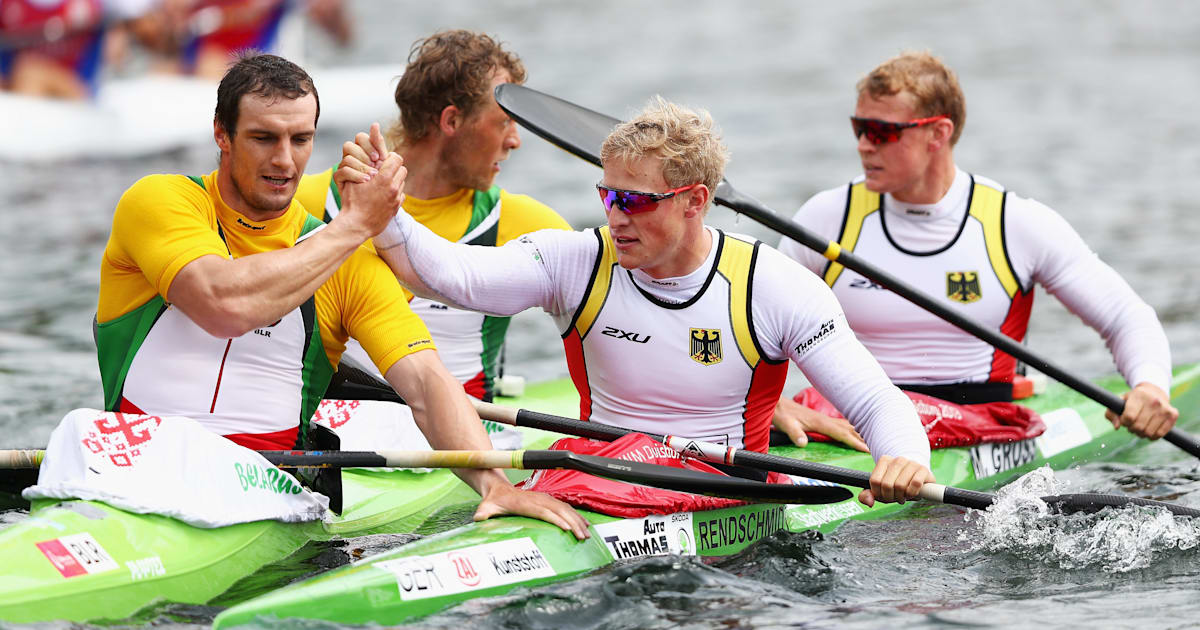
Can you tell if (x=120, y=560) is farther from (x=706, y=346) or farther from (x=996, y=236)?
(x=996, y=236)

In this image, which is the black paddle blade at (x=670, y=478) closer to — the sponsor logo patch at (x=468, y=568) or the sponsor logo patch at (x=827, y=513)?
the sponsor logo patch at (x=468, y=568)

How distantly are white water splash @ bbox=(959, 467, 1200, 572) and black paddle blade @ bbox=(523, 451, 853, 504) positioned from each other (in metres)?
0.84

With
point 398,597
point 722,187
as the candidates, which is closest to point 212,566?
point 398,597

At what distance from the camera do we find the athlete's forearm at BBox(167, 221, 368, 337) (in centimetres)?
388

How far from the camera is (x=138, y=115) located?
20.7 meters

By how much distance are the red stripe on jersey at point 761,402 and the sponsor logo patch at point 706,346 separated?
0.14 m

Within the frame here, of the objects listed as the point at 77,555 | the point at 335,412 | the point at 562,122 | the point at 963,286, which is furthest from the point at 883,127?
the point at 77,555

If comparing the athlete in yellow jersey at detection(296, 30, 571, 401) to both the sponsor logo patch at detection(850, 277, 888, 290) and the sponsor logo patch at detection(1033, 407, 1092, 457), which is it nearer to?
the sponsor logo patch at detection(850, 277, 888, 290)

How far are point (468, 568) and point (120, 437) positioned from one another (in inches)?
38.7

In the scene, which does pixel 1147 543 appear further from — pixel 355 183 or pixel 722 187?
pixel 355 183

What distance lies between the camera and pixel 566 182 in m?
16.5

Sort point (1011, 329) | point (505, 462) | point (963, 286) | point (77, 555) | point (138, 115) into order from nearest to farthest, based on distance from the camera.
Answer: point (77, 555) → point (505, 462) → point (963, 286) → point (1011, 329) → point (138, 115)

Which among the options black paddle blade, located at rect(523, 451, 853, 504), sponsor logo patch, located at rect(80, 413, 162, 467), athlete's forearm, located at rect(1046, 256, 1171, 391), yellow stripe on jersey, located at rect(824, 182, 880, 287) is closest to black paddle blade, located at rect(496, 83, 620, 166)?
yellow stripe on jersey, located at rect(824, 182, 880, 287)

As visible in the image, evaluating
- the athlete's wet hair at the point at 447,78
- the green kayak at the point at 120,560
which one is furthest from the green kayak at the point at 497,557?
the athlete's wet hair at the point at 447,78
